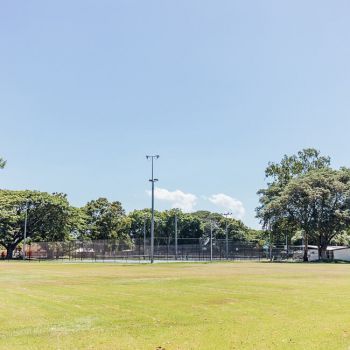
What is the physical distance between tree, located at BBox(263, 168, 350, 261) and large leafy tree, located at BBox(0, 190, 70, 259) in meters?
38.0

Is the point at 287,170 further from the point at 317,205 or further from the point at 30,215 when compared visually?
the point at 30,215

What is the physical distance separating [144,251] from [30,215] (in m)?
22.6

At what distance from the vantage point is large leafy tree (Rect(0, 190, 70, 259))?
8198 cm

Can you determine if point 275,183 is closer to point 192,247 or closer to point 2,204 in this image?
point 192,247

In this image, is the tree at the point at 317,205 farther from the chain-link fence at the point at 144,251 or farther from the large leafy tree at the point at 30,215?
the large leafy tree at the point at 30,215

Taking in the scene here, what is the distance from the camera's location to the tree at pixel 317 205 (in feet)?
227

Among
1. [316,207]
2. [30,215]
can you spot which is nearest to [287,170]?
[316,207]

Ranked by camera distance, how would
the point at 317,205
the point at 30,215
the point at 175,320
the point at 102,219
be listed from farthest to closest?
the point at 102,219 < the point at 30,215 < the point at 317,205 < the point at 175,320

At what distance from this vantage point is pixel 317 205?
70.3 metres

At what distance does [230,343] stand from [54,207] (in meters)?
78.2

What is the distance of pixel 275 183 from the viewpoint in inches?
3396

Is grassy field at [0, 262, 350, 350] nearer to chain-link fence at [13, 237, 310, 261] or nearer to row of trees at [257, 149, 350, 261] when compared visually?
row of trees at [257, 149, 350, 261]

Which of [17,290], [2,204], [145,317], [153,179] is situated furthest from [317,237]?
[145,317]

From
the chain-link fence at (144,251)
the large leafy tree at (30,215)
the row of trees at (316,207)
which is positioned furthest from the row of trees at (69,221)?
the row of trees at (316,207)
